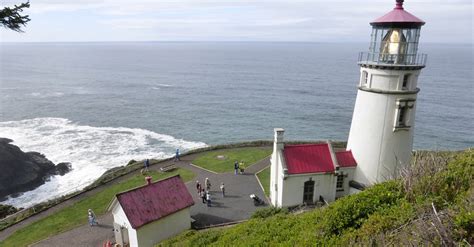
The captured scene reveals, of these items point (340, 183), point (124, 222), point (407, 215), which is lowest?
point (124, 222)

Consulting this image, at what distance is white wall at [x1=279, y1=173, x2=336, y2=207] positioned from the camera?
64.9 ft

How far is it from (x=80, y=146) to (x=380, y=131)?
38213mm

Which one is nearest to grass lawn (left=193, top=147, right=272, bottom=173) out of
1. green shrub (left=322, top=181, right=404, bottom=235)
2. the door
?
the door

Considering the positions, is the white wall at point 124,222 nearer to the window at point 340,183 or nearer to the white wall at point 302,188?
the white wall at point 302,188

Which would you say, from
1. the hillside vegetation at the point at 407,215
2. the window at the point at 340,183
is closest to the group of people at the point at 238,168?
the window at the point at 340,183

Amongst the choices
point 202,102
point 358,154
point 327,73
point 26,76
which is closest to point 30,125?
point 202,102

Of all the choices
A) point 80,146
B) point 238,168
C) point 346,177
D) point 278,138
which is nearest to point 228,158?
point 238,168

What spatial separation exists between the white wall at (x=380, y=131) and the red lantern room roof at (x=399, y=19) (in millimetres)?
2409

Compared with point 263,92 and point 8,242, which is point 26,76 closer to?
point 263,92

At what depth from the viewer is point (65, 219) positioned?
21047mm

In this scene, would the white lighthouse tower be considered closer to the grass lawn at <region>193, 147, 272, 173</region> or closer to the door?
the grass lawn at <region>193, 147, 272, 173</region>

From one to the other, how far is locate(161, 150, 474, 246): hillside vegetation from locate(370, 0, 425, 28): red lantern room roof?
28.2 ft

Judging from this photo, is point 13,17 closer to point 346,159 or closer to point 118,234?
point 118,234

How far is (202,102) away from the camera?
6981cm
